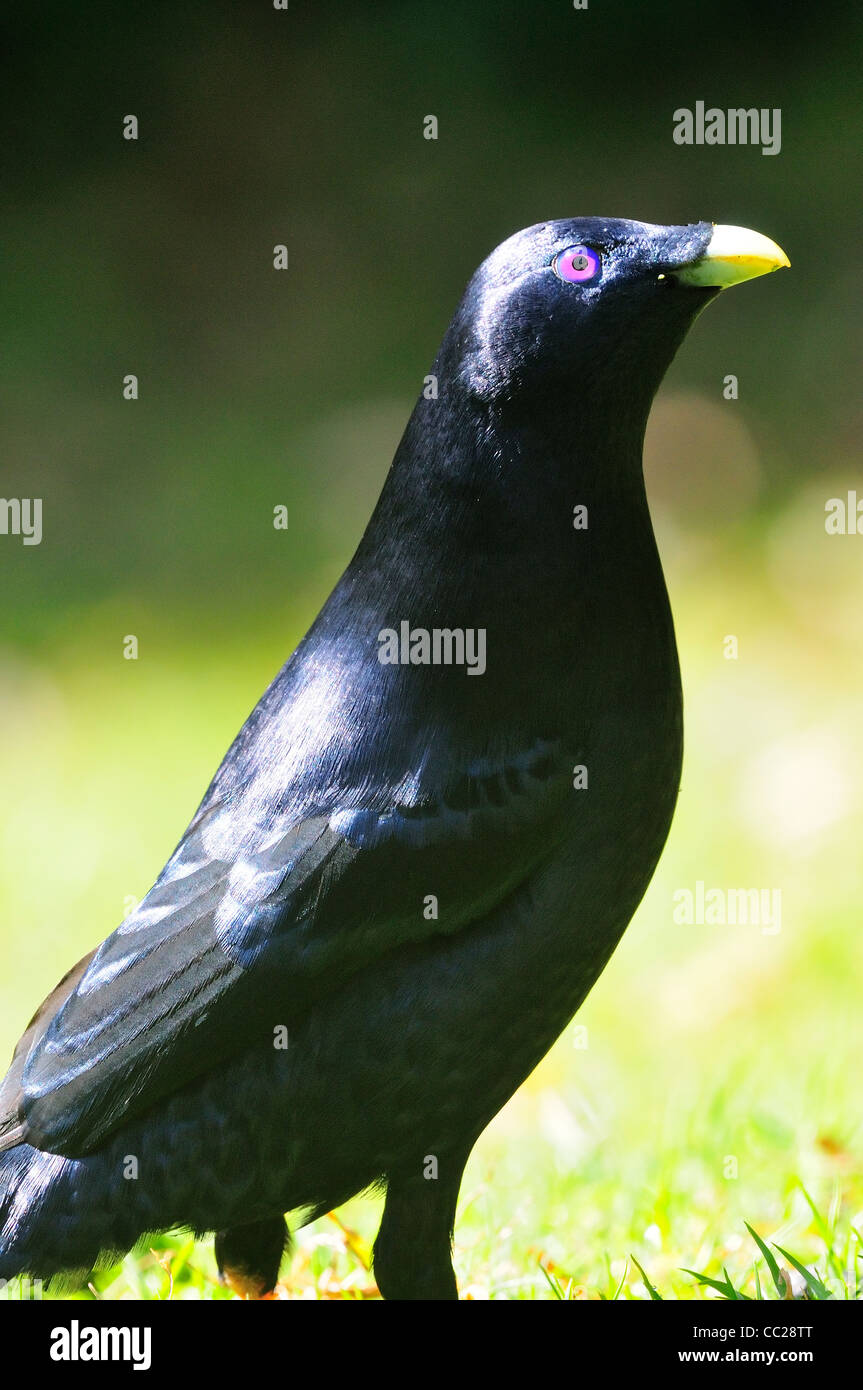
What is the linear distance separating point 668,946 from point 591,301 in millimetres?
2319

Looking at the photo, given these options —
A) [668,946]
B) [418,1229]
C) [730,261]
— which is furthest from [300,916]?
[668,946]

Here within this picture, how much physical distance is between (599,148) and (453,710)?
221 inches

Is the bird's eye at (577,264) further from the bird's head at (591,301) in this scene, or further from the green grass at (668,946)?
the green grass at (668,946)

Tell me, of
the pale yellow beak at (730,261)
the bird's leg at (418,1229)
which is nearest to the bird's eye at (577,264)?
the pale yellow beak at (730,261)

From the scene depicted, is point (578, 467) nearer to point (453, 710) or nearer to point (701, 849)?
point (453, 710)

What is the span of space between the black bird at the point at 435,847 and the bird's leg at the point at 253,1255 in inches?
12.2

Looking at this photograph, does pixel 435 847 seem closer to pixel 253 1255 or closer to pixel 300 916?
pixel 300 916

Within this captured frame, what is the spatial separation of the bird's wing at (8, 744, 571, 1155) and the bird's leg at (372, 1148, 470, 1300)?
0.33 metres

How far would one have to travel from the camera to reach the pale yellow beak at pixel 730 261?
207 cm

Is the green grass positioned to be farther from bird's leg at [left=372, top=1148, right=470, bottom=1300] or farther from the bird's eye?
the bird's eye

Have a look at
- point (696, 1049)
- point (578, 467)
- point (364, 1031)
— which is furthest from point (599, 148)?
point (364, 1031)

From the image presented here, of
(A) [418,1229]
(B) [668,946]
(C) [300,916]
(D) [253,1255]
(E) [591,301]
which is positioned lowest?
(D) [253,1255]

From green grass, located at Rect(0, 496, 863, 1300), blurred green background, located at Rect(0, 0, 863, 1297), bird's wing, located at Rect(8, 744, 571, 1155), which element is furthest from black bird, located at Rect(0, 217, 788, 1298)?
blurred green background, located at Rect(0, 0, 863, 1297)

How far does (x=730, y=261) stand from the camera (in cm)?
207
